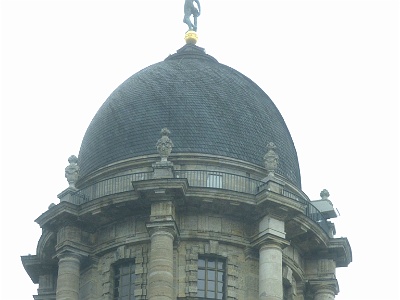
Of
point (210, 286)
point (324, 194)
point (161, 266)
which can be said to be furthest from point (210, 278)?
point (324, 194)

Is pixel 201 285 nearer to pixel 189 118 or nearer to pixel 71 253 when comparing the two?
pixel 71 253

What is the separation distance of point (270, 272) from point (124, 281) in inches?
211

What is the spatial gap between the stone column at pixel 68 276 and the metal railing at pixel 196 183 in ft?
7.21

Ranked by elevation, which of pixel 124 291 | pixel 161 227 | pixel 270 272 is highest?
pixel 161 227

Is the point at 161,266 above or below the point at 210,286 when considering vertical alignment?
above

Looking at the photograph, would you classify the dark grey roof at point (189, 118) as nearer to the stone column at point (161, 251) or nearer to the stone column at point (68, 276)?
the stone column at point (161, 251)

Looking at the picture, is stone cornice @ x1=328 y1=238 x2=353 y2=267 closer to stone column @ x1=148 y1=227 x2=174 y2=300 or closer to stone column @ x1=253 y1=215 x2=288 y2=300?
stone column @ x1=253 y1=215 x2=288 y2=300

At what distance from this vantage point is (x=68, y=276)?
173ft

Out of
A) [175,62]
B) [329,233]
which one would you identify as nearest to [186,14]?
[175,62]

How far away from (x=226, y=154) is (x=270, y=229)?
4.01 m

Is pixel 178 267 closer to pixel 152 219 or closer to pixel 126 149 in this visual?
pixel 152 219

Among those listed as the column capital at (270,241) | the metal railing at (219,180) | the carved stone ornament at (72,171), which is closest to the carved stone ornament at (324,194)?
the metal railing at (219,180)

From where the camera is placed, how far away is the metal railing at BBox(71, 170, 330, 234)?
2110 inches

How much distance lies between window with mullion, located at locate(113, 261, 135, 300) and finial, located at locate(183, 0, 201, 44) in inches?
495
